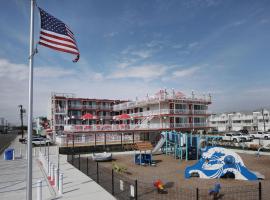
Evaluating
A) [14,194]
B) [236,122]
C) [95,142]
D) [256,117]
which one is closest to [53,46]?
[14,194]

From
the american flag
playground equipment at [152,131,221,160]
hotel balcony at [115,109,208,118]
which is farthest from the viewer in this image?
hotel balcony at [115,109,208,118]

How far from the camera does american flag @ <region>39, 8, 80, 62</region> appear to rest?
32.1 ft

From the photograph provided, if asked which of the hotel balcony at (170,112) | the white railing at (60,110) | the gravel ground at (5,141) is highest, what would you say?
the white railing at (60,110)

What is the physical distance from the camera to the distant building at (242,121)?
316ft

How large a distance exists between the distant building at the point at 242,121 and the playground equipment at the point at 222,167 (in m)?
77.2

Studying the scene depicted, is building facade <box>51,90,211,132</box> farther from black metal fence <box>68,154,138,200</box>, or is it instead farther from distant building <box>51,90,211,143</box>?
black metal fence <box>68,154,138,200</box>

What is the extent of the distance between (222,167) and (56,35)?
45.9 feet

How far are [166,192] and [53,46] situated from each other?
9.75 metres

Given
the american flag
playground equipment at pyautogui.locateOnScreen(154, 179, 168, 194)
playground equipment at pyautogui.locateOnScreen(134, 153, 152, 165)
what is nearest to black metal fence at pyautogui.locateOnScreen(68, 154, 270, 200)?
playground equipment at pyautogui.locateOnScreen(154, 179, 168, 194)

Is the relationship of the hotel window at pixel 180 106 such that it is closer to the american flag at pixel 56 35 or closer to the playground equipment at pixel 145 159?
the playground equipment at pixel 145 159

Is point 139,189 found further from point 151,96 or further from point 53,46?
point 151,96

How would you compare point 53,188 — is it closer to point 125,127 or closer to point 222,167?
point 222,167

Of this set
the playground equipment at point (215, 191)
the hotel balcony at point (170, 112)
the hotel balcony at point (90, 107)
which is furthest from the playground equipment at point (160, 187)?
the hotel balcony at point (90, 107)

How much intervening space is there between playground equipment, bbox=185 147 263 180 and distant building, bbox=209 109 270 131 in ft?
253
